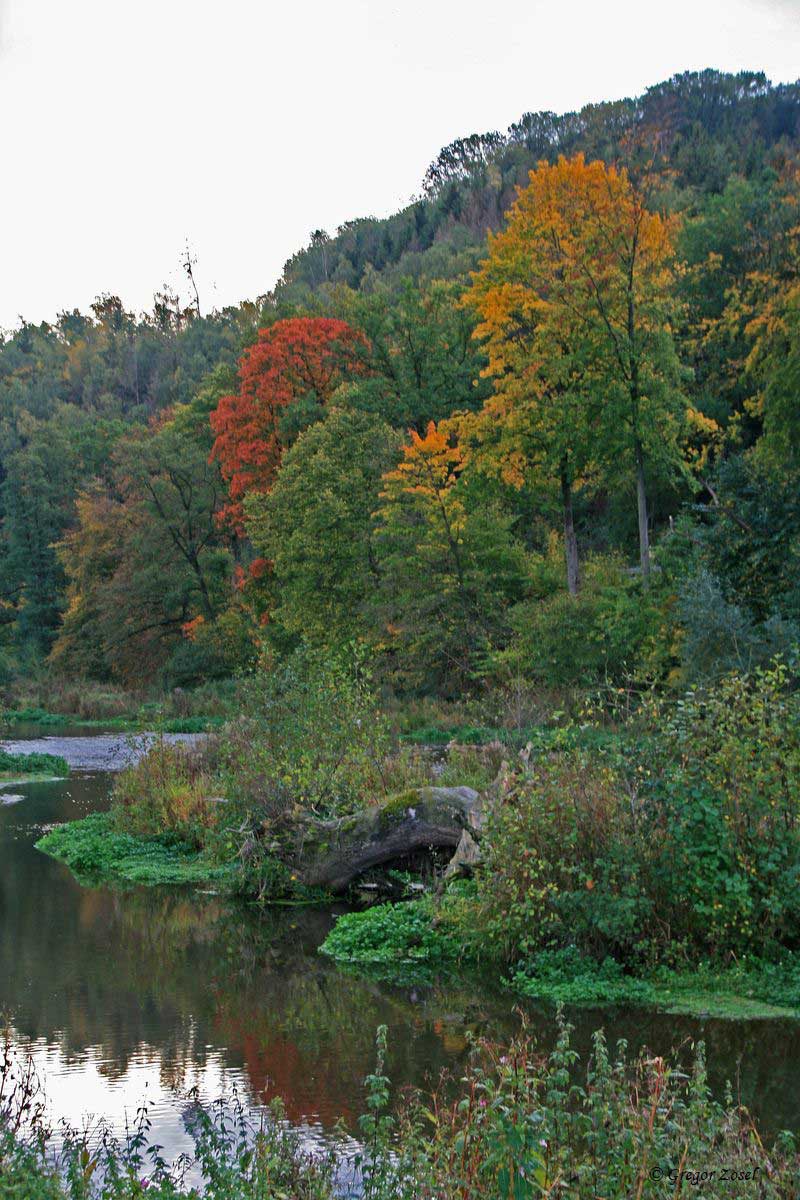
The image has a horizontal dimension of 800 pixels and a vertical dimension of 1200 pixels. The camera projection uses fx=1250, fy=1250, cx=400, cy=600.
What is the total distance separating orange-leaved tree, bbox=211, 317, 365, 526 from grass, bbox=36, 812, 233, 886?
28.7 m

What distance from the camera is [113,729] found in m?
43.8

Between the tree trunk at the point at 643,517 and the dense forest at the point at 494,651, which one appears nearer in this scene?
the dense forest at the point at 494,651

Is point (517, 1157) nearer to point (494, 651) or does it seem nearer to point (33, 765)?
point (33, 765)

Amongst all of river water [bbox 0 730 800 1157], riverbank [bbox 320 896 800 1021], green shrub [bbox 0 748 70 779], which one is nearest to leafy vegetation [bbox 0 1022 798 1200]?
river water [bbox 0 730 800 1157]

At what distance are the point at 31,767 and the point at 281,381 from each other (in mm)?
21567

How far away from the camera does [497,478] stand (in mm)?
33094

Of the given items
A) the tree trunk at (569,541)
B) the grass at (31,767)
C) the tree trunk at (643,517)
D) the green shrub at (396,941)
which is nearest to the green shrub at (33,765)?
the grass at (31,767)

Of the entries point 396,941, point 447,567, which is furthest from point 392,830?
point 447,567

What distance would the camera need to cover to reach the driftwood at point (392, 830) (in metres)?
14.7

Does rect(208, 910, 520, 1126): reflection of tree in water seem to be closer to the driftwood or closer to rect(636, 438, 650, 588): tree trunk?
the driftwood

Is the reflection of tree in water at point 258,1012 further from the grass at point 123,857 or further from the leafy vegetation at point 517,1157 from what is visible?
the leafy vegetation at point 517,1157

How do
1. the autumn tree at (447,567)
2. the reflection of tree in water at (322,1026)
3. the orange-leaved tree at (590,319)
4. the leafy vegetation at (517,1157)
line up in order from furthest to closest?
the autumn tree at (447,567) < the orange-leaved tree at (590,319) < the reflection of tree in water at (322,1026) < the leafy vegetation at (517,1157)

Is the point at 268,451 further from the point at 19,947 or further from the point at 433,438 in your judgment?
the point at 19,947

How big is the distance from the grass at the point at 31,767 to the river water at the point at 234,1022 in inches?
566
